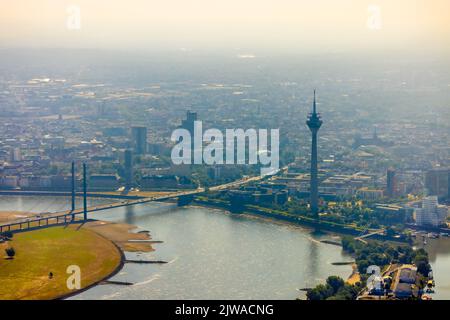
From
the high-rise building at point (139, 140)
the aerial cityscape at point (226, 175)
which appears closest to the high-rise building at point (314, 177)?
the aerial cityscape at point (226, 175)

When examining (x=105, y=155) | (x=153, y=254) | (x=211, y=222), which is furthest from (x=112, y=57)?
(x=153, y=254)

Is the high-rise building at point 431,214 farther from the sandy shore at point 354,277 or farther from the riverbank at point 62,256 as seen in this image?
the riverbank at point 62,256

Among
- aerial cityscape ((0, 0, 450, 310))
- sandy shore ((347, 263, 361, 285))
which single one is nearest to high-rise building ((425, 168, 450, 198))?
aerial cityscape ((0, 0, 450, 310))

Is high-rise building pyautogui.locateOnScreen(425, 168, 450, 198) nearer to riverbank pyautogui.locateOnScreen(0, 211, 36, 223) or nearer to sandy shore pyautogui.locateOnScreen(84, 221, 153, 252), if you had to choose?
sandy shore pyautogui.locateOnScreen(84, 221, 153, 252)

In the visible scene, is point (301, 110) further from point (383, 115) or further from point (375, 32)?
point (375, 32)
